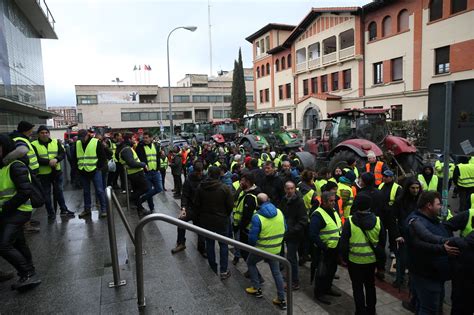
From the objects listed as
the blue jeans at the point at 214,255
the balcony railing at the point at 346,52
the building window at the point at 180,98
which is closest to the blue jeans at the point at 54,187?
the blue jeans at the point at 214,255

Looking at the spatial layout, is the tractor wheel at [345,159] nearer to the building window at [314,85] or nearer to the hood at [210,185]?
the hood at [210,185]

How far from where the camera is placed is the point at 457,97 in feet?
13.1

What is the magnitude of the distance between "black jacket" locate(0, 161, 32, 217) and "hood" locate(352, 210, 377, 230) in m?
3.87

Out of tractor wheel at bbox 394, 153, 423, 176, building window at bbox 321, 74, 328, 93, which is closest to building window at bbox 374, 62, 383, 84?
building window at bbox 321, 74, 328, 93

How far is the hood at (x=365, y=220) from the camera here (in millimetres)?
3982

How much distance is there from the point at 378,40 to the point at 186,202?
26.0 metres

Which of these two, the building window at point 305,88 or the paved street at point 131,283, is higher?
the building window at point 305,88

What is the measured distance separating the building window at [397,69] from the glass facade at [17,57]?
80.4ft

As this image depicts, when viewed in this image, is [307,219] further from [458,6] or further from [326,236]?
[458,6]

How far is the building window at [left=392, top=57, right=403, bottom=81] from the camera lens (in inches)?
995

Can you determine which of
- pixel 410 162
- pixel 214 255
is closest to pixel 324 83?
pixel 410 162

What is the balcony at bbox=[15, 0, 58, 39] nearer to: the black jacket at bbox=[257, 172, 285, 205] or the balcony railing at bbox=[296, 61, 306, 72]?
the black jacket at bbox=[257, 172, 285, 205]

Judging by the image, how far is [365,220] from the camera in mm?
4008

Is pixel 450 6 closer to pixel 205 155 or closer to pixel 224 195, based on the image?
pixel 205 155
